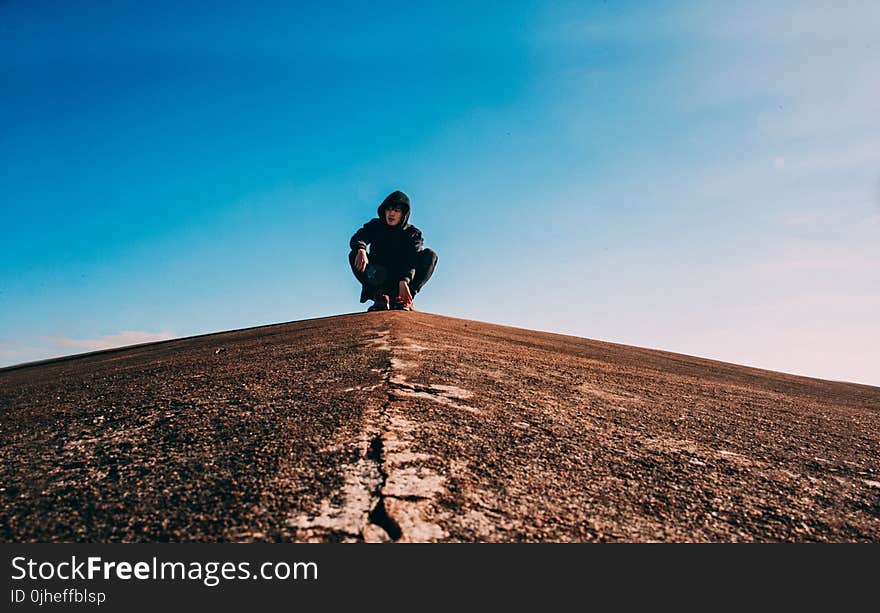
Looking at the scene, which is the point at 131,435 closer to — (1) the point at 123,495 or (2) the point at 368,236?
(1) the point at 123,495

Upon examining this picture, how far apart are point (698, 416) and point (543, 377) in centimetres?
105

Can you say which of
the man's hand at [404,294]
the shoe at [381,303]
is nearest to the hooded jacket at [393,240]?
the man's hand at [404,294]

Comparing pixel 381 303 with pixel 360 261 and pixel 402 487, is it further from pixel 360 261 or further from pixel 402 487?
pixel 402 487

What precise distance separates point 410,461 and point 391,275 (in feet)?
23.4

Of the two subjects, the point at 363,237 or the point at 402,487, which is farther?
the point at 363,237

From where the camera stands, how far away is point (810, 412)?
4297 millimetres

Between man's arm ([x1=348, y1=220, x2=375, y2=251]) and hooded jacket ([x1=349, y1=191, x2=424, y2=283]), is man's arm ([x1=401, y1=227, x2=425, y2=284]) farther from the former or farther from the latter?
man's arm ([x1=348, y1=220, x2=375, y2=251])

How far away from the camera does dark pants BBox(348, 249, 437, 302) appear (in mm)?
8750

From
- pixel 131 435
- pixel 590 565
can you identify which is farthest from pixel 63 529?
pixel 590 565

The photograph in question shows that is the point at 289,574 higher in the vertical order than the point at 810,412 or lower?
lower

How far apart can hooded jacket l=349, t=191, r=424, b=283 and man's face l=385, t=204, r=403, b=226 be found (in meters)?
0.05

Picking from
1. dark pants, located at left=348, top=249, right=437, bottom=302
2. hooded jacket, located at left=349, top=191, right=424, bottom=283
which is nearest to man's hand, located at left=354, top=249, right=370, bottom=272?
dark pants, located at left=348, top=249, right=437, bottom=302

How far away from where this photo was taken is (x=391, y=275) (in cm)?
888

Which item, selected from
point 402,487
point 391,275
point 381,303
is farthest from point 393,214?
point 402,487
